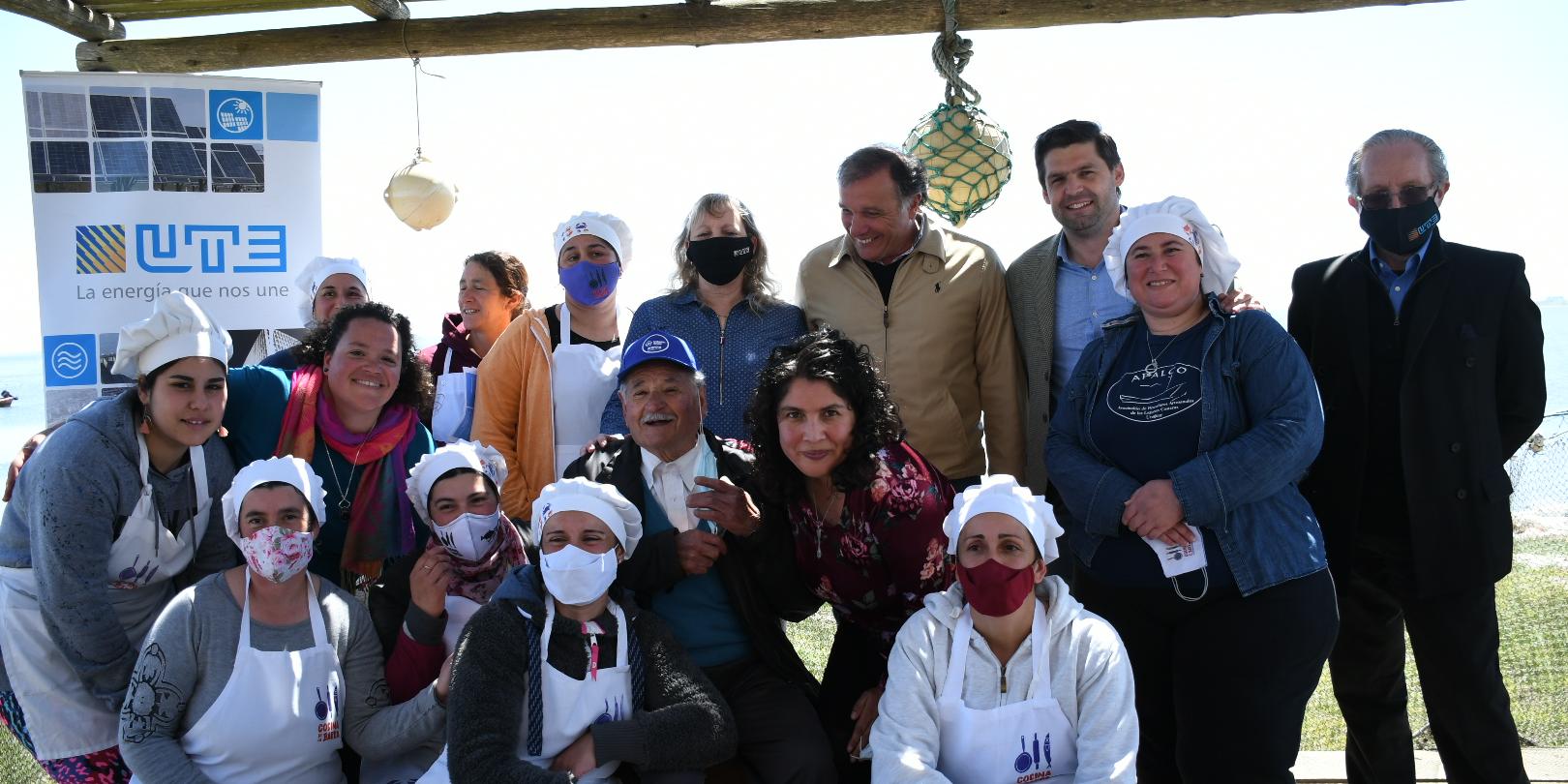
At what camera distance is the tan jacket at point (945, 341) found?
4.00 m

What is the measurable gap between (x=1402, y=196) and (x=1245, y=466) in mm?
1318

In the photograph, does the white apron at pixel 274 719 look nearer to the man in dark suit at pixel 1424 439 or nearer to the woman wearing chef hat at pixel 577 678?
the woman wearing chef hat at pixel 577 678

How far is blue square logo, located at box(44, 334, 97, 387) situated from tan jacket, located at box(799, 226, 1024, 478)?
354 cm

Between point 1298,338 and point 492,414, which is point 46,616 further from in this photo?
point 1298,338

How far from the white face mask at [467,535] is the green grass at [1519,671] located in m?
2.31

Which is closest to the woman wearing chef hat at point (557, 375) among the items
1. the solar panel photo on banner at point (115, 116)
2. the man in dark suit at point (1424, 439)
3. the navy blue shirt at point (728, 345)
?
the navy blue shirt at point (728, 345)

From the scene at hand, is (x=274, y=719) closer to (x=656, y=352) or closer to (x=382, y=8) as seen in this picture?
(x=656, y=352)

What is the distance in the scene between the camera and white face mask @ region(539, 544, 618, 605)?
3.14 metres

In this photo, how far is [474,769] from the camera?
115 inches

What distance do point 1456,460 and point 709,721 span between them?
2495 mm

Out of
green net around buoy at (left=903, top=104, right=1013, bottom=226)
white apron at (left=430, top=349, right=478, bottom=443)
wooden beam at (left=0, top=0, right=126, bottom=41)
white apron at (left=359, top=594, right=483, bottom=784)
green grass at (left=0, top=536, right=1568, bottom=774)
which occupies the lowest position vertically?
green grass at (left=0, top=536, right=1568, bottom=774)

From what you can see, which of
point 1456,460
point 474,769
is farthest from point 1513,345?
point 474,769

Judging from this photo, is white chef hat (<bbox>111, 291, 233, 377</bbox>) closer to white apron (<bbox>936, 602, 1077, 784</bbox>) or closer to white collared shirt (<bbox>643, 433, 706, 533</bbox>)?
white collared shirt (<bbox>643, 433, 706, 533</bbox>)

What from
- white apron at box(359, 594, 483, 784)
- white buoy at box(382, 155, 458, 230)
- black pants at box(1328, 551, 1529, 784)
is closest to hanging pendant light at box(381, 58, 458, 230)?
white buoy at box(382, 155, 458, 230)
